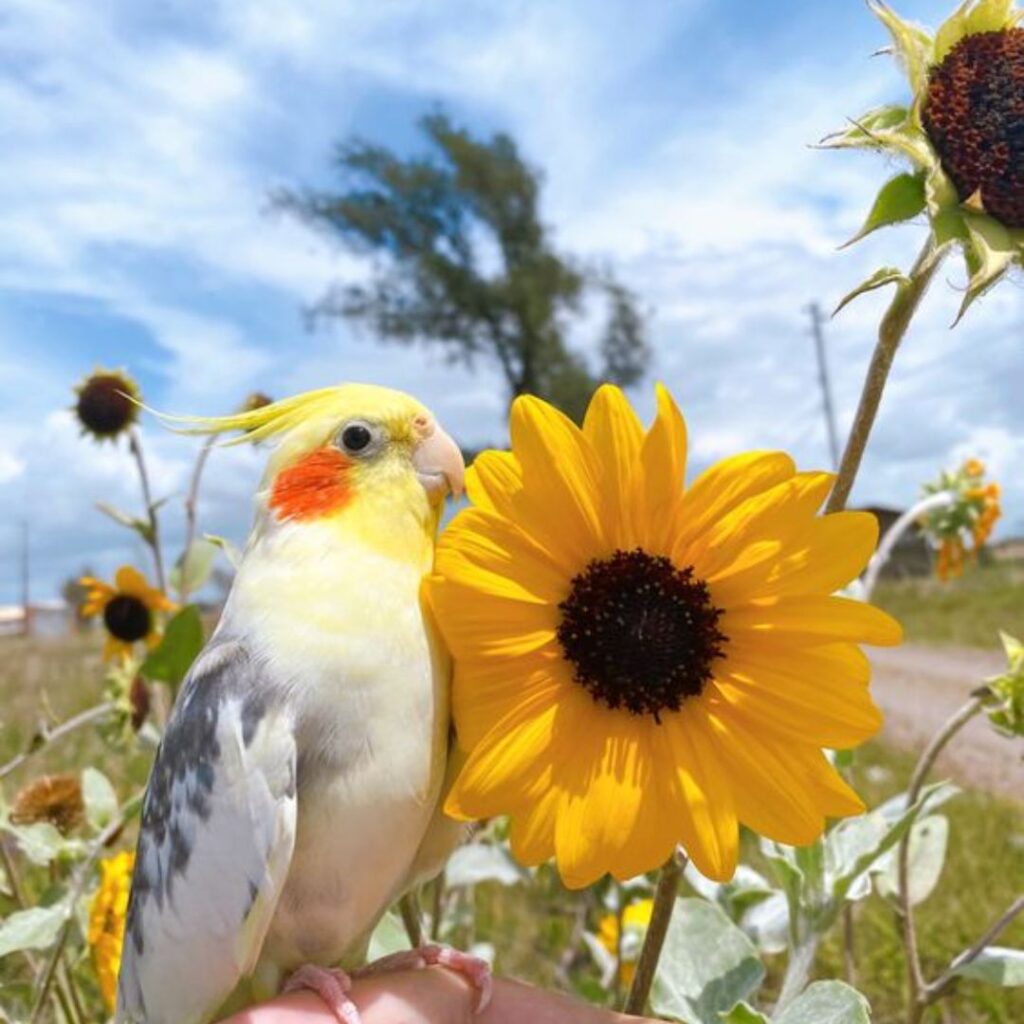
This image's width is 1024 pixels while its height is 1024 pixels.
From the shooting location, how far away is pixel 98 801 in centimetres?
182

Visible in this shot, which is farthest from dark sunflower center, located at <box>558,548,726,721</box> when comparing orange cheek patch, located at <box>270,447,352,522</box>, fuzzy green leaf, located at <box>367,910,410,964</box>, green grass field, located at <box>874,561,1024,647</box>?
green grass field, located at <box>874,561,1024,647</box>

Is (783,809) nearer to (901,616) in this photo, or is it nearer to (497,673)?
(497,673)

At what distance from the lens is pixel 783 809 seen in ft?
3.09

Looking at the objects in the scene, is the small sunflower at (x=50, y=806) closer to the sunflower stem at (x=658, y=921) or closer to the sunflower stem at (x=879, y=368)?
the sunflower stem at (x=658, y=921)

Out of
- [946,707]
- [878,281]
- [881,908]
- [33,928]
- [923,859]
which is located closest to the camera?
[878,281]

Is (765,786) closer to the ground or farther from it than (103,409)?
closer to the ground

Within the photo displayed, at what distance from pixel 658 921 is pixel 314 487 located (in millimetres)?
502

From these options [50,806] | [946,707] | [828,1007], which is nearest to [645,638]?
[828,1007]

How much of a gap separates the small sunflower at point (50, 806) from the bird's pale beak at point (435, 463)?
4.45 feet

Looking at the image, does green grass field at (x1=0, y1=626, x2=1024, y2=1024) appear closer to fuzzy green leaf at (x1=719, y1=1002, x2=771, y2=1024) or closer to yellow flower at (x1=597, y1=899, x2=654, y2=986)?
yellow flower at (x1=597, y1=899, x2=654, y2=986)

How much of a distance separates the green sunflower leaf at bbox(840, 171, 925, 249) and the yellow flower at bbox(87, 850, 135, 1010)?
1342 mm

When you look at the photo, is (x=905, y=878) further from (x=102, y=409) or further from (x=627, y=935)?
(x=102, y=409)

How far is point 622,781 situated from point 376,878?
22 centimetres

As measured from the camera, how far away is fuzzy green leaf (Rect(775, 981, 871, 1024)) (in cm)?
99
